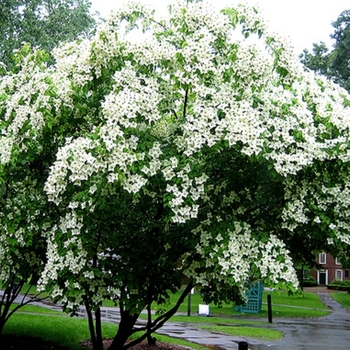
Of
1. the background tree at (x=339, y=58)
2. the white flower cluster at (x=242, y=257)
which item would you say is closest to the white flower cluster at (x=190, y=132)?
the white flower cluster at (x=242, y=257)

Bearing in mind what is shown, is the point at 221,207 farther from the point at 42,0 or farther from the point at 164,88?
the point at 42,0

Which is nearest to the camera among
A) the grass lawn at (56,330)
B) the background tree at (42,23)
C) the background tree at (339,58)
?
the grass lawn at (56,330)

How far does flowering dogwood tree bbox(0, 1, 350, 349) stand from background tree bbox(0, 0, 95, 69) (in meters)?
15.8

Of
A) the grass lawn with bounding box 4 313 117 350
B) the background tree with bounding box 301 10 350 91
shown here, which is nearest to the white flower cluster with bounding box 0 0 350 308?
the grass lawn with bounding box 4 313 117 350

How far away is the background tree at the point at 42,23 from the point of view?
22109 mm

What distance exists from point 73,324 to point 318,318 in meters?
15.4

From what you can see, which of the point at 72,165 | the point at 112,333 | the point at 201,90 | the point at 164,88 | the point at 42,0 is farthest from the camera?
the point at 42,0

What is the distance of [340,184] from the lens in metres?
6.43

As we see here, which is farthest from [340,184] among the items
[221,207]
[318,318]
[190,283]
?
[318,318]

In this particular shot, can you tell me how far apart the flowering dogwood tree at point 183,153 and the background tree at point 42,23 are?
15842mm

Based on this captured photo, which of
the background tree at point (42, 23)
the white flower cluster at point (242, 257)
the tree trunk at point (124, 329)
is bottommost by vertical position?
the tree trunk at point (124, 329)

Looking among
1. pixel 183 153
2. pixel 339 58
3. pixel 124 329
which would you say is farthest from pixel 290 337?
pixel 339 58

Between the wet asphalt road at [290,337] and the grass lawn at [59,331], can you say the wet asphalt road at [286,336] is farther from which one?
the grass lawn at [59,331]

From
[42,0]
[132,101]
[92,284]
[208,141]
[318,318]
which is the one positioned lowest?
[318,318]
